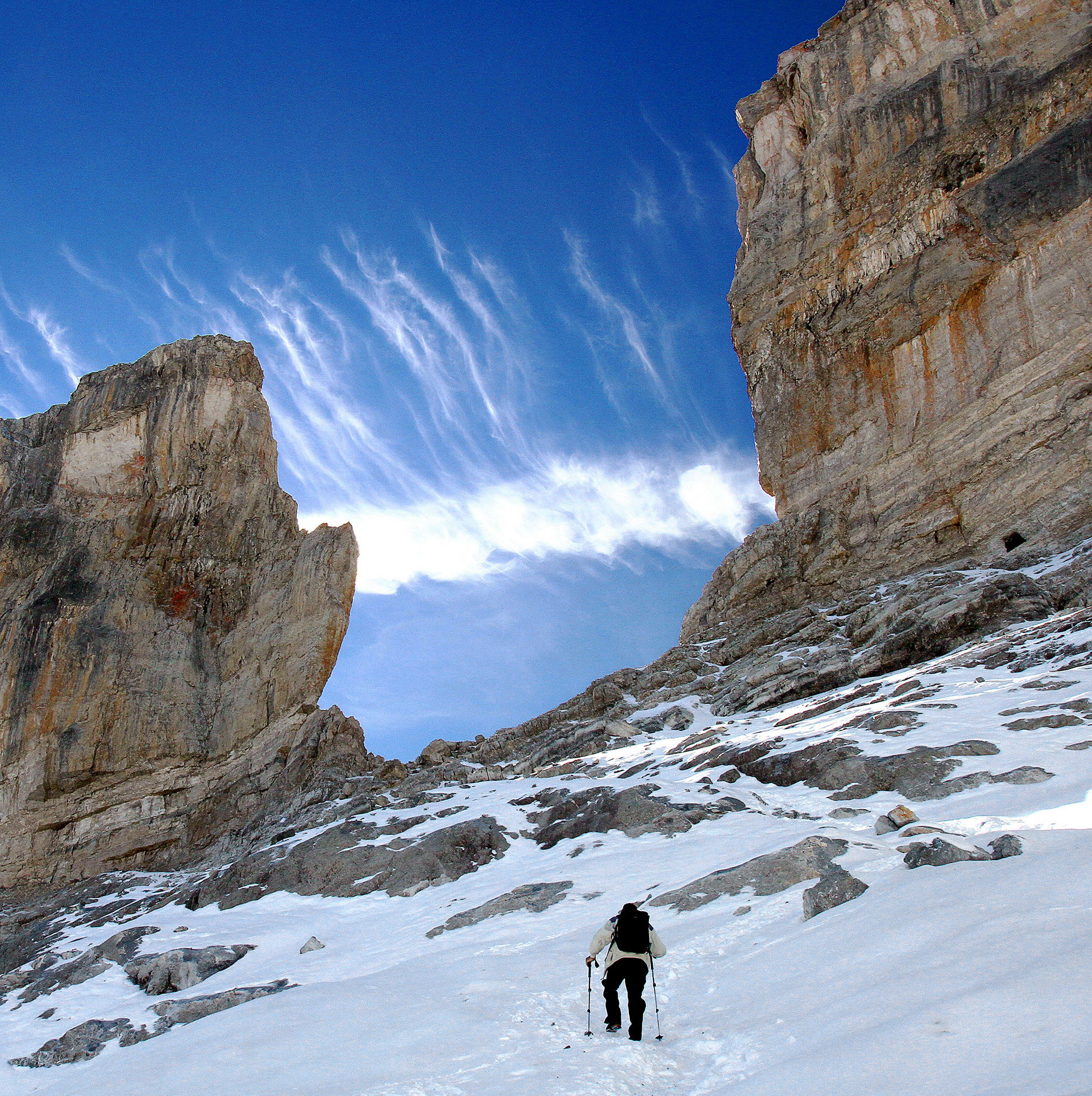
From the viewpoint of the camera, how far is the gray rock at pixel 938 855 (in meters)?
8.87

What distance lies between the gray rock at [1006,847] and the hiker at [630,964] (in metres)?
3.81

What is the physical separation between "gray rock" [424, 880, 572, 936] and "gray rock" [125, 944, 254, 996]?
4467mm

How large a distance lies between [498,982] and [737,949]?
9.11ft

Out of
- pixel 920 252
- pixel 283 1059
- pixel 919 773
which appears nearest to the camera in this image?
pixel 283 1059

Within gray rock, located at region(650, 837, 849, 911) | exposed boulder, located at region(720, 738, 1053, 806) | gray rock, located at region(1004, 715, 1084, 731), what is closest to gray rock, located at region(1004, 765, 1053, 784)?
exposed boulder, located at region(720, 738, 1053, 806)

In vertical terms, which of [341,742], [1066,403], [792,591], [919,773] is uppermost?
[1066,403]

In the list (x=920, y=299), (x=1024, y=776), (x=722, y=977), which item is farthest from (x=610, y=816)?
(x=920, y=299)

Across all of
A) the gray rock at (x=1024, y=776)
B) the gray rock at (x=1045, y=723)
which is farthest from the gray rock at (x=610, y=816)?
the gray rock at (x=1045, y=723)

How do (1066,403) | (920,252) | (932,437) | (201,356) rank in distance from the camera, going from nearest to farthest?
1. (1066,403)
2. (932,437)
3. (920,252)
4. (201,356)

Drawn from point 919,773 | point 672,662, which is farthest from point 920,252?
point 919,773

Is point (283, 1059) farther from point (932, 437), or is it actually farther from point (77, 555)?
point (77, 555)

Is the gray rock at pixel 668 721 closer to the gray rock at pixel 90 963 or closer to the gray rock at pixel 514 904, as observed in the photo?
the gray rock at pixel 514 904

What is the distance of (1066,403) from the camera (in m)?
35.2

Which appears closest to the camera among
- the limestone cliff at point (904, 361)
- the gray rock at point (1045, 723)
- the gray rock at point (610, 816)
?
the gray rock at point (1045, 723)
